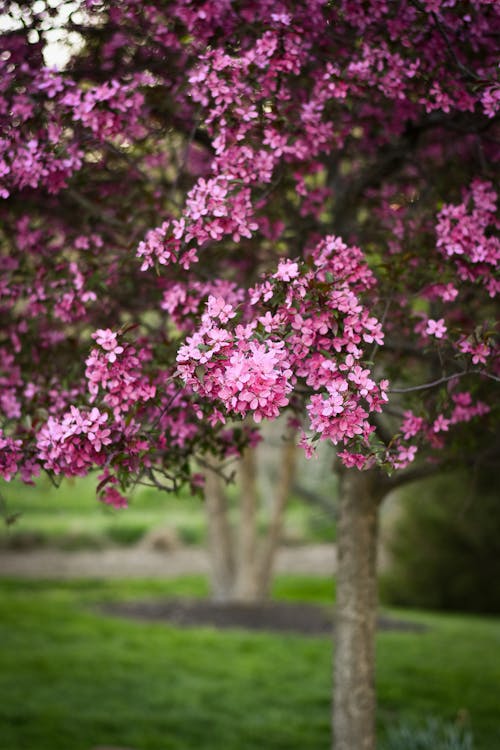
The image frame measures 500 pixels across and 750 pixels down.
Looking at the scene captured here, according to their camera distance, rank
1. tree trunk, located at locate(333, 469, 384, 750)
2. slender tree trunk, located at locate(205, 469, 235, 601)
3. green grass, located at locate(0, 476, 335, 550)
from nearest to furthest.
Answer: tree trunk, located at locate(333, 469, 384, 750)
slender tree trunk, located at locate(205, 469, 235, 601)
green grass, located at locate(0, 476, 335, 550)

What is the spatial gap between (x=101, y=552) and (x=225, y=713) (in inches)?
707

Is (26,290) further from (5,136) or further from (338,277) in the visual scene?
(338,277)

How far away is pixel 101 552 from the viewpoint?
25719 millimetres

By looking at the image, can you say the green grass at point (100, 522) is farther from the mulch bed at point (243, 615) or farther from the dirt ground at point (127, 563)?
the mulch bed at point (243, 615)

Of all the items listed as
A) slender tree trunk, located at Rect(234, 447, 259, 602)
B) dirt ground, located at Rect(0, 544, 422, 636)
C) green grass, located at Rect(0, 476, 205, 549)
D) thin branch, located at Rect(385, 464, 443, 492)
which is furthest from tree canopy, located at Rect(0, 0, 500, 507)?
green grass, located at Rect(0, 476, 205, 549)

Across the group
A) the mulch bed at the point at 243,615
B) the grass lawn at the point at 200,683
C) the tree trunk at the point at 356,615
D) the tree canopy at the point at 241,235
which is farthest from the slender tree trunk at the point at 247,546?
the tree canopy at the point at 241,235

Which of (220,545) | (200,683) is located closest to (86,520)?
(220,545)

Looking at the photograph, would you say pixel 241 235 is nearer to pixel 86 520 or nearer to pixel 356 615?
pixel 356 615

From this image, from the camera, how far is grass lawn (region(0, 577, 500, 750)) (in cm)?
763

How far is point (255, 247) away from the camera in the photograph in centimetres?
575

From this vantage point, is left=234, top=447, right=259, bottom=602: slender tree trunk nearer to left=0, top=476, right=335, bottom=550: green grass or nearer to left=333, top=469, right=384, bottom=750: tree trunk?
left=0, top=476, right=335, bottom=550: green grass

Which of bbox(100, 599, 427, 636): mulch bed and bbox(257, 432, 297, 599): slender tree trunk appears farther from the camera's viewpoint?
bbox(257, 432, 297, 599): slender tree trunk

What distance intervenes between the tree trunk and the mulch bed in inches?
274

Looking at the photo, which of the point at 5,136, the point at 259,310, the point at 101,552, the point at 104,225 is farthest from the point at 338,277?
the point at 101,552
